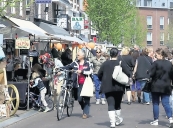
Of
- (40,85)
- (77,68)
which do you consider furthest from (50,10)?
(77,68)

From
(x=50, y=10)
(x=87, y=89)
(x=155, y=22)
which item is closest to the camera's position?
(x=87, y=89)

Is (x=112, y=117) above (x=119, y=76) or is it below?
below

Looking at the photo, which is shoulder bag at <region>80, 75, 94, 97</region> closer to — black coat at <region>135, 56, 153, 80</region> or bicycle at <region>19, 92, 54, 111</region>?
bicycle at <region>19, 92, 54, 111</region>

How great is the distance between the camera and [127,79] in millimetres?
11633

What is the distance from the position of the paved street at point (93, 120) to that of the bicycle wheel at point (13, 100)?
0.47m

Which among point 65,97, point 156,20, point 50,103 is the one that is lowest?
point 50,103

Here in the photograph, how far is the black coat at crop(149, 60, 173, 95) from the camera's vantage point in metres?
11.7

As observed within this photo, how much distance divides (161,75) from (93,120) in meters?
2.40

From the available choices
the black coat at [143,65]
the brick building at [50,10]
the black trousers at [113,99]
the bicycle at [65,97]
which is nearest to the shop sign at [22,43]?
the bicycle at [65,97]

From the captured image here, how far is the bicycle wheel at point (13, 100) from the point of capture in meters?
13.6

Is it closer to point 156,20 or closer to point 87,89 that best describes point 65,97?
point 87,89

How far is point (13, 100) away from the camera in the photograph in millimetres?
14141

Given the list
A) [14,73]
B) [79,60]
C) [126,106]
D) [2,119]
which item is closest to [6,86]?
[2,119]

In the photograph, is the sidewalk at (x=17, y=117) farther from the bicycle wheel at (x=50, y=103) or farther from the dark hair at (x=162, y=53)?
the dark hair at (x=162, y=53)
